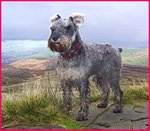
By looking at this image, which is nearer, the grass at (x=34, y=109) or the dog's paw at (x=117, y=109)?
the grass at (x=34, y=109)

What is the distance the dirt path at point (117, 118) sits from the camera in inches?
356

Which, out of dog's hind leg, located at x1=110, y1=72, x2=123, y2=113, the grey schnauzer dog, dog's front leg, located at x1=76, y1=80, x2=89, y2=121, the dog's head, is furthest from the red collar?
dog's hind leg, located at x1=110, y1=72, x2=123, y2=113

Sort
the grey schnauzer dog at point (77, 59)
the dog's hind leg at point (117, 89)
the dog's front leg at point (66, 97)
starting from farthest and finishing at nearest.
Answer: the dog's hind leg at point (117, 89), the dog's front leg at point (66, 97), the grey schnauzer dog at point (77, 59)

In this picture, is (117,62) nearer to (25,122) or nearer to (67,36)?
(67,36)

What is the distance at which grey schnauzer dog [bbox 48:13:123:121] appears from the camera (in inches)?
346

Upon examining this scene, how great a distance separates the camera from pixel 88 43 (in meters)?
9.81

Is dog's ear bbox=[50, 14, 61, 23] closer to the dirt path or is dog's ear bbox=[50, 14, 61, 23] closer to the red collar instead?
the red collar

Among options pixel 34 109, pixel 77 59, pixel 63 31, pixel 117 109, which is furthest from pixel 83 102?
pixel 63 31

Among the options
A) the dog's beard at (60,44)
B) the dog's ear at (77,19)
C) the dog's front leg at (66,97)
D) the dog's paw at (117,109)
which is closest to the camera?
the dog's beard at (60,44)

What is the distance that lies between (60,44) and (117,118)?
90.4 inches

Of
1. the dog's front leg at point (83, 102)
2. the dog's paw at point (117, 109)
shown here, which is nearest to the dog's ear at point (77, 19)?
the dog's front leg at point (83, 102)

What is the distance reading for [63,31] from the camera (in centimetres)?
880

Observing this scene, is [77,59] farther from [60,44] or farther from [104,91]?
[104,91]

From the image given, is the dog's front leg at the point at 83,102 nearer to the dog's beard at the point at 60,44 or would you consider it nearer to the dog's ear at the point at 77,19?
the dog's beard at the point at 60,44
